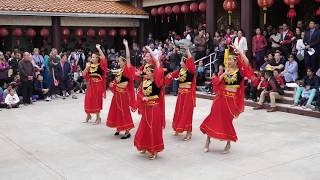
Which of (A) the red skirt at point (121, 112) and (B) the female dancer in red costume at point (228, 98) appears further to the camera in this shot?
(A) the red skirt at point (121, 112)

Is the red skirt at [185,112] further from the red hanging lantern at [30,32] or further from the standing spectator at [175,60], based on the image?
the red hanging lantern at [30,32]

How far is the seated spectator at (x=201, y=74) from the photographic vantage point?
1413 centimetres

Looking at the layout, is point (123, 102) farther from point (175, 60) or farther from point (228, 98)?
point (175, 60)

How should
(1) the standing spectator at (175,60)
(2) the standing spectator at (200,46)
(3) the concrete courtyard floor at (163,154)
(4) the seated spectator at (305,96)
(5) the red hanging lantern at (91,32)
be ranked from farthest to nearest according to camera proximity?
(5) the red hanging lantern at (91,32) → (2) the standing spectator at (200,46) → (1) the standing spectator at (175,60) → (4) the seated spectator at (305,96) → (3) the concrete courtyard floor at (163,154)

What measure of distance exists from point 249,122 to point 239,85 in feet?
9.60

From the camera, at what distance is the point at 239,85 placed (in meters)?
6.81

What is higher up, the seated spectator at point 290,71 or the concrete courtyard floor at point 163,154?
the seated spectator at point 290,71

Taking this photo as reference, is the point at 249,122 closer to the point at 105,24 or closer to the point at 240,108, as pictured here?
the point at 240,108

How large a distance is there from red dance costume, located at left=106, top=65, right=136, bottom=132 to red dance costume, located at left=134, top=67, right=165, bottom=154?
1.36 m

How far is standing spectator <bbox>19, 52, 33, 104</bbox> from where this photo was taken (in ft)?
41.2

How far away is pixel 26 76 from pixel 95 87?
417 centimetres

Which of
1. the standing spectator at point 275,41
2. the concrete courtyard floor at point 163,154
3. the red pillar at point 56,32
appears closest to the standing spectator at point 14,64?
the concrete courtyard floor at point 163,154

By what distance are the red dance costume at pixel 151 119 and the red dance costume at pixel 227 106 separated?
90 centimetres

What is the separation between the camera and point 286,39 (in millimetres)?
12398
